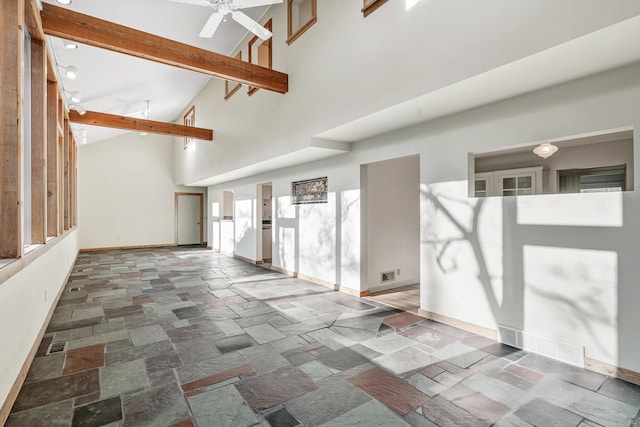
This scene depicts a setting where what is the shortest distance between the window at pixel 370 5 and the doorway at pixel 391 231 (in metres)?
1.89

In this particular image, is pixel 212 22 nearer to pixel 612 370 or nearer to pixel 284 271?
pixel 284 271

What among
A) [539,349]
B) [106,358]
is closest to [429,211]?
[539,349]

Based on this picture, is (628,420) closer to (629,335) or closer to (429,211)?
(629,335)

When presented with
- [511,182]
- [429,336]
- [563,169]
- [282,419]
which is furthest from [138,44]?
[563,169]

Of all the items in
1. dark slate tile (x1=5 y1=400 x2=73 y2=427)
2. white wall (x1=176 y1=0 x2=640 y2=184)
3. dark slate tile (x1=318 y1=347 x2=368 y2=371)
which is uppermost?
white wall (x1=176 y1=0 x2=640 y2=184)

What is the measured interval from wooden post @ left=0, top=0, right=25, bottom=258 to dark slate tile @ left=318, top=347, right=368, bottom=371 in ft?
7.87

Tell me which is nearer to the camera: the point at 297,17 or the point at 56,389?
the point at 56,389

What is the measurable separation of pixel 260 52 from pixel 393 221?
394cm

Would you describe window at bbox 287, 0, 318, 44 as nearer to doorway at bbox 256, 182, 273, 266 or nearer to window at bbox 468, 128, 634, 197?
window at bbox 468, 128, 634, 197

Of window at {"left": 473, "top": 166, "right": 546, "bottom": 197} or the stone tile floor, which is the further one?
window at {"left": 473, "top": 166, "right": 546, "bottom": 197}

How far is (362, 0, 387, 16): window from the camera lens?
130 inches

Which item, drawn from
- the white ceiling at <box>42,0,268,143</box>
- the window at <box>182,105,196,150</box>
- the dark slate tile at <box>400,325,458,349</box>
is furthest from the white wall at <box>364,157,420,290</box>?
the window at <box>182,105,196,150</box>

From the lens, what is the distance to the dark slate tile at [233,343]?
2.95 metres

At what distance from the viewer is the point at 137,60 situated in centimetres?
593
